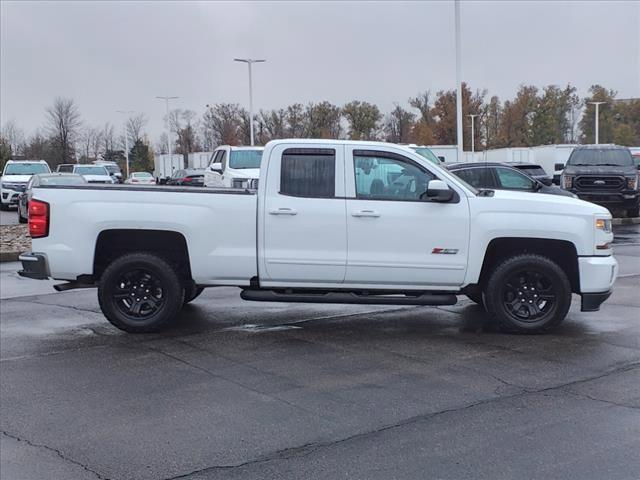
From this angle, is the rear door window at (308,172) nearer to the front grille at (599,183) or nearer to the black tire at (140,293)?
the black tire at (140,293)

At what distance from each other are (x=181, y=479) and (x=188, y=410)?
1.25 metres

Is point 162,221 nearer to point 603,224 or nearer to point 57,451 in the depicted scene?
point 57,451

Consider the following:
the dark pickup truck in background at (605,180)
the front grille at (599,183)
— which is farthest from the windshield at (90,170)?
the front grille at (599,183)

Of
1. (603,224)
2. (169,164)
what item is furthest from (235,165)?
(169,164)

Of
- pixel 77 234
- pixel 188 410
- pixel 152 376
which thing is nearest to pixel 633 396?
pixel 188 410

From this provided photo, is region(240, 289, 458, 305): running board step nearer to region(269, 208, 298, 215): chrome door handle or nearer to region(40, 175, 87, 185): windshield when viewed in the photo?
region(269, 208, 298, 215): chrome door handle

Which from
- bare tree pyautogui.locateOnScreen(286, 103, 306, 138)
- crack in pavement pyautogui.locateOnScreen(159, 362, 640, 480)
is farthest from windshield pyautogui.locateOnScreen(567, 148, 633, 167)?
bare tree pyautogui.locateOnScreen(286, 103, 306, 138)

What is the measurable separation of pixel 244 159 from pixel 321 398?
14915 millimetres

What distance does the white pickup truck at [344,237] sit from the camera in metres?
7.85

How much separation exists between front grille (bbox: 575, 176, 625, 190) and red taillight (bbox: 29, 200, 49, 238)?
1768cm

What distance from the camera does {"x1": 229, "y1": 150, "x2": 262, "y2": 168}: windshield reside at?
20.1 meters

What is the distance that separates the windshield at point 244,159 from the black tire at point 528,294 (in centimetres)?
1283

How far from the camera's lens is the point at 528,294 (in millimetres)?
8031

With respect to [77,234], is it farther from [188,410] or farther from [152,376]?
[188,410]
